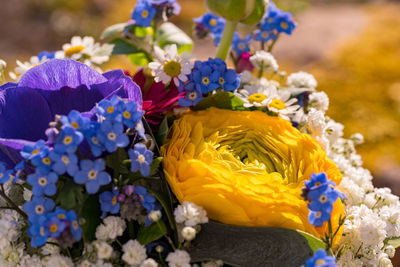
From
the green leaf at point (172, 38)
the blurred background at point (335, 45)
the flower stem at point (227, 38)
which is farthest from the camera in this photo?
the blurred background at point (335, 45)

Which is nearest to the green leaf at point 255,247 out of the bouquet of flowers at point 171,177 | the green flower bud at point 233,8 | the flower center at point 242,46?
the bouquet of flowers at point 171,177

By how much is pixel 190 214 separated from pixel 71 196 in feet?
0.36

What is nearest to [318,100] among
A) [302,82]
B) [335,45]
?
[302,82]

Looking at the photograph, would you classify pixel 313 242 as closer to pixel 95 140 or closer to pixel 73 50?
pixel 95 140

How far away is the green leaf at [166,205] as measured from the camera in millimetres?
472

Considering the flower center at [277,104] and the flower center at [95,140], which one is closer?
the flower center at [95,140]

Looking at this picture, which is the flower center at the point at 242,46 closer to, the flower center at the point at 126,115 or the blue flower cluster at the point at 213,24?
the blue flower cluster at the point at 213,24

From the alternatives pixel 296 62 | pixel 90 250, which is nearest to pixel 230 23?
pixel 90 250

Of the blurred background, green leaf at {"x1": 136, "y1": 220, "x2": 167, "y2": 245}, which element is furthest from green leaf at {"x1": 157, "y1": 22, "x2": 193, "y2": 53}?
the blurred background

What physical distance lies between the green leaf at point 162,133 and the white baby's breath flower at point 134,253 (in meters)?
0.12

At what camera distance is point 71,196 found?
1.38 ft

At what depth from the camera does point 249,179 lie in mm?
473

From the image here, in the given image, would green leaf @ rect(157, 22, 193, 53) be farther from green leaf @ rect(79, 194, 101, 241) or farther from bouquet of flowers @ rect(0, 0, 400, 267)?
green leaf @ rect(79, 194, 101, 241)

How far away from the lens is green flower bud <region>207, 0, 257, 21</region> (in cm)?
58
